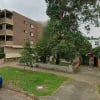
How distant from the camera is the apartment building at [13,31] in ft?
111

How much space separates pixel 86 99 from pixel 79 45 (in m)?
13.4

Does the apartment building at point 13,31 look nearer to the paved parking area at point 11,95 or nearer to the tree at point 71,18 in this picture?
the tree at point 71,18

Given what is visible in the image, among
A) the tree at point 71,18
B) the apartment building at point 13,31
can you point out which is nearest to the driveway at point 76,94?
the tree at point 71,18

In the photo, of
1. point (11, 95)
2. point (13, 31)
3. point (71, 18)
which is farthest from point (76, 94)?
point (13, 31)

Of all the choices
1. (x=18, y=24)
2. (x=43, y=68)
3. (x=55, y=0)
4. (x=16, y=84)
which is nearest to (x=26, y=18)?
(x=18, y=24)

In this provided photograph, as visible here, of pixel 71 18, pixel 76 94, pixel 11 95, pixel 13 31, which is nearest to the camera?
pixel 11 95

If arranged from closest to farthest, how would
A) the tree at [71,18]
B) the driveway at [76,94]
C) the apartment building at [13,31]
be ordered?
the driveway at [76,94], the tree at [71,18], the apartment building at [13,31]

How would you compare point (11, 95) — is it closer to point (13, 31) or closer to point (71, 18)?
point (71, 18)

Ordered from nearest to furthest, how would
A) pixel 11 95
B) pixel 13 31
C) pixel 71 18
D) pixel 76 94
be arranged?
pixel 11 95
pixel 76 94
pixel 71 18
pixel 13 31

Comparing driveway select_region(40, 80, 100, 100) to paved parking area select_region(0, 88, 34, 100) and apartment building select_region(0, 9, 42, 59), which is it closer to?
paved parking area select_region(0, 88, 34, 100)

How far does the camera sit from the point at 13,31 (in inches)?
1451

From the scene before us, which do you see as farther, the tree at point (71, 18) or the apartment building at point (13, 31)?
the apartment building at point (13, 31)

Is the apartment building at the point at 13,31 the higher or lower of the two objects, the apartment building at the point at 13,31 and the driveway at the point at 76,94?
the higher

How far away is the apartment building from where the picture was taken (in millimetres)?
33688
